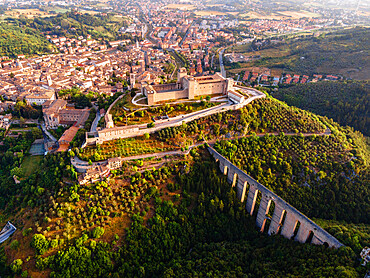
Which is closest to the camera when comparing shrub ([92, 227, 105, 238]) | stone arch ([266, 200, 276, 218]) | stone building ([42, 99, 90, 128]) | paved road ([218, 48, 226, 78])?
shrub ([92, 227, 105, 238])

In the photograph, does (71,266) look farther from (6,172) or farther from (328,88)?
(328,88)

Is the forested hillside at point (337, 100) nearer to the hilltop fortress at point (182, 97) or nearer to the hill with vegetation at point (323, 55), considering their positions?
the hill with vegetation at point (323, 55)

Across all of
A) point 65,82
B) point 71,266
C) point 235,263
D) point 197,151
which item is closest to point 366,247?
point 235,263

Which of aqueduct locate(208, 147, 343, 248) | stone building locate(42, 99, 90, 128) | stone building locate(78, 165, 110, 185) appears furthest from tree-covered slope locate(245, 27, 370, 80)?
stone building locate(78, 165, 110, 185)

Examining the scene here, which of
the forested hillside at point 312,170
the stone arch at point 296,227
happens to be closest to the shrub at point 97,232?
the forested hillside at point 312,170

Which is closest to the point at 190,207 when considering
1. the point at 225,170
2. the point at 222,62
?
the point at 225,170

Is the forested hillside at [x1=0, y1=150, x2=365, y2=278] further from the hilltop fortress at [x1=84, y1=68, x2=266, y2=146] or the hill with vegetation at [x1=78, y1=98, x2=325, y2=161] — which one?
the hilltop fortress at [x1=84, y1=68, x2=266, y2=146]
